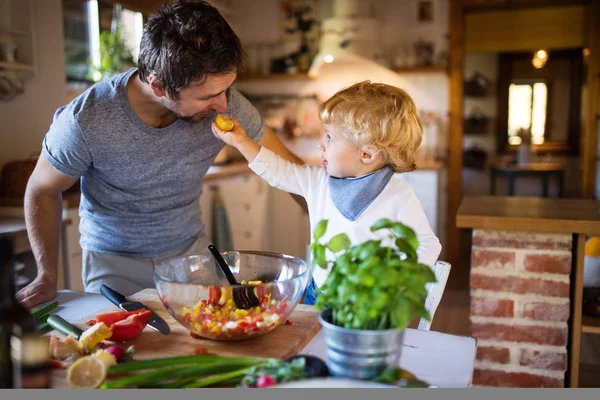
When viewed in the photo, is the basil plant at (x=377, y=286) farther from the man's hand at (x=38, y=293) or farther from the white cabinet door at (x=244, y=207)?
the white cabinet door at (x=244, y=207)

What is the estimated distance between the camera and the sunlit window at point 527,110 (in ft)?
24.5

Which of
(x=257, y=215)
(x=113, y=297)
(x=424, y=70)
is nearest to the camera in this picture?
(x=113, y=297)

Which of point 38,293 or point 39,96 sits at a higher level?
point 39,96

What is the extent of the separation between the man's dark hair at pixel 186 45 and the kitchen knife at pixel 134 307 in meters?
0.51

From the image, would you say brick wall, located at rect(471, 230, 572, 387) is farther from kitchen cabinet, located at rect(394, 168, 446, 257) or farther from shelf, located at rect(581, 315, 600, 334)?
kitchen cabinet, located at rect(394, 168, 446, 257)

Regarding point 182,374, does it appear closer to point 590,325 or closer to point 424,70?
point 590,325

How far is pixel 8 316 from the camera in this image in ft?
2.21

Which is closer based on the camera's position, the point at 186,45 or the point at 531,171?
the point at 186,45

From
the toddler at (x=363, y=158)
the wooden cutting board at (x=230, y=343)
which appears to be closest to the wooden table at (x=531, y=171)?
the toddler at (x=363, y=158)

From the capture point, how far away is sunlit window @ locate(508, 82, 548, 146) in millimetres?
7480

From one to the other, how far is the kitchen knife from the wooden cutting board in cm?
1

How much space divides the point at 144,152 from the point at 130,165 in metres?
0.05

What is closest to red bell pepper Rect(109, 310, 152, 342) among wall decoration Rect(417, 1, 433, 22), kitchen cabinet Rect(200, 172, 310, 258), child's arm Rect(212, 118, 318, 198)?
child's arm Rect(212, 118, 318, 198)

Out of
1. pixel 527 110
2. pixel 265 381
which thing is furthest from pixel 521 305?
pixel 527 110
